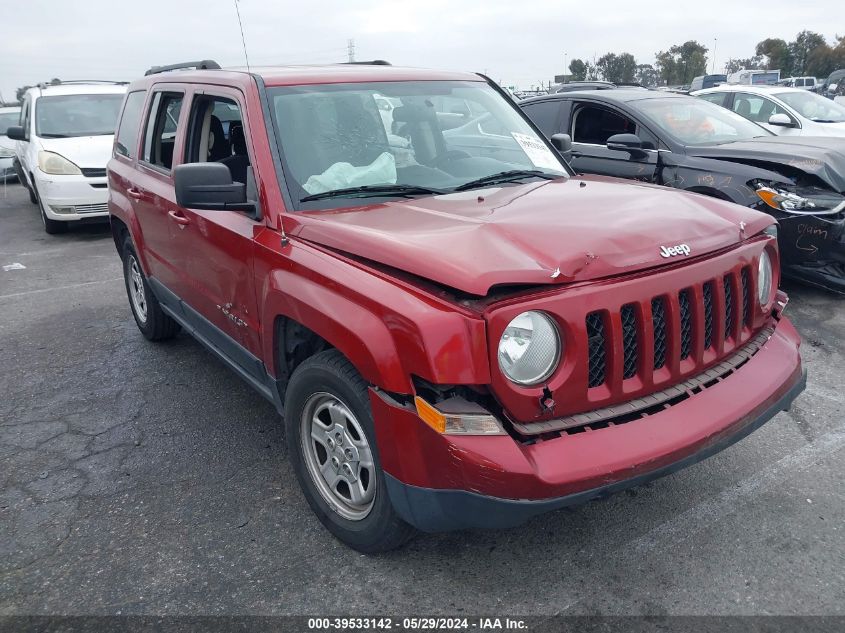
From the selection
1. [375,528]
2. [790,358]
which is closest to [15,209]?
[375,528]

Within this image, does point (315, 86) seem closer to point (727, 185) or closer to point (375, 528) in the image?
point (375, 528)

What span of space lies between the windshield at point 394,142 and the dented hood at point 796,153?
2832 millimetres

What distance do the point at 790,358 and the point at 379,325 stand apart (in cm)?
181

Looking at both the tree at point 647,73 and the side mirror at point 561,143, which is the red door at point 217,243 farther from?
the tree at point 647,73

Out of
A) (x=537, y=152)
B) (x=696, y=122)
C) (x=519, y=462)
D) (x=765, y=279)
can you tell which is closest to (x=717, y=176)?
(x=696, y=122)

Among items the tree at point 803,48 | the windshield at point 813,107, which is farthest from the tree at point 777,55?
the windshield at point 813,107

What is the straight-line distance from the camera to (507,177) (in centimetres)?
345

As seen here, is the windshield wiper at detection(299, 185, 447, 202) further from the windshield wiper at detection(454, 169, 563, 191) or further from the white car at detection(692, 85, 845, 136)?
the white car at detection(692, 85, 845, 136)

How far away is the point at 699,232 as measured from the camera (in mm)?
2637

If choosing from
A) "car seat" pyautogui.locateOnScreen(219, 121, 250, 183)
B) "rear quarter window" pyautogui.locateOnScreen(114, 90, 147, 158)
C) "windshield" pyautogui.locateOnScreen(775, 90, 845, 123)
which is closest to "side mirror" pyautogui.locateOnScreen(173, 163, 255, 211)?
"car seat" pyautogui.locateOnScreen(219, 121, 250, 183)

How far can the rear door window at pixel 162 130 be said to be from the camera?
13.5 ft

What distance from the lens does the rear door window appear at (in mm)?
4117

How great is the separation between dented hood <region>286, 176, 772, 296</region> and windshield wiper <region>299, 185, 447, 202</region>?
0.11m

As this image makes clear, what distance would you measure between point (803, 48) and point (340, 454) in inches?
3666
